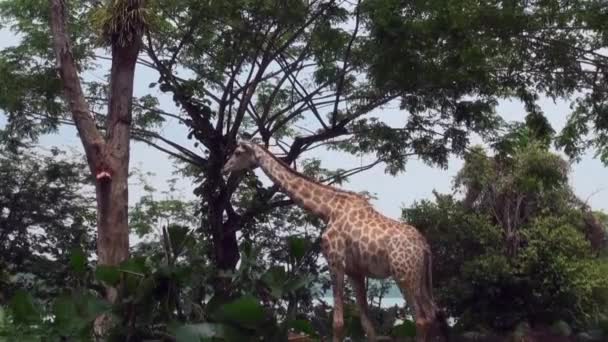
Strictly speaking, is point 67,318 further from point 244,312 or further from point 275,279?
point 275,279

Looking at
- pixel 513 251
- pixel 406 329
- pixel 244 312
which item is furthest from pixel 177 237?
pixel 513 251

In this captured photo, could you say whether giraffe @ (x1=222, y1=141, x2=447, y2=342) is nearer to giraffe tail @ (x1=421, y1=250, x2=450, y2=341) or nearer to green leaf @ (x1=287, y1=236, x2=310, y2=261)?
giraffe tail @ (x1=421, y1=250, x2=450, y2=341)

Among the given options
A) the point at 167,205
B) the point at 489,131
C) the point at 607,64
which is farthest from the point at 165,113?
the point at 607,64

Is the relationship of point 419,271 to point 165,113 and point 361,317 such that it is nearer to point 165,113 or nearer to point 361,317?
point 361,317

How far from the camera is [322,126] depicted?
456 inches

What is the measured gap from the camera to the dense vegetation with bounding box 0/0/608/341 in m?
7.66

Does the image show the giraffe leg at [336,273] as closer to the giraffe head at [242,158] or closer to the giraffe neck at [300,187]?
the giraffe neck at [300,187]

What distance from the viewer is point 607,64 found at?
8977 mm

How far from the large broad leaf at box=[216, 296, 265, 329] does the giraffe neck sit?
2841mm

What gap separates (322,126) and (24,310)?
765cm

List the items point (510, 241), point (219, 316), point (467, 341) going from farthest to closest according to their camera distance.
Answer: point (510, 241)
point (467, 341)
point (219, 316)

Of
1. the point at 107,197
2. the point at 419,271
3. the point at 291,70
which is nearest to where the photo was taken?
the point at 419,271

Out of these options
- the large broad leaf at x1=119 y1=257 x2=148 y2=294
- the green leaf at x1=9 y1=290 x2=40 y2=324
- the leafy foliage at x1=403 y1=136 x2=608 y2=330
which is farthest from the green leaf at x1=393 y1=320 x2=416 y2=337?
the leafy foliage at x1=403 y1=136 x2=608 y2=330

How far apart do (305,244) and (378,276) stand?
182cm
